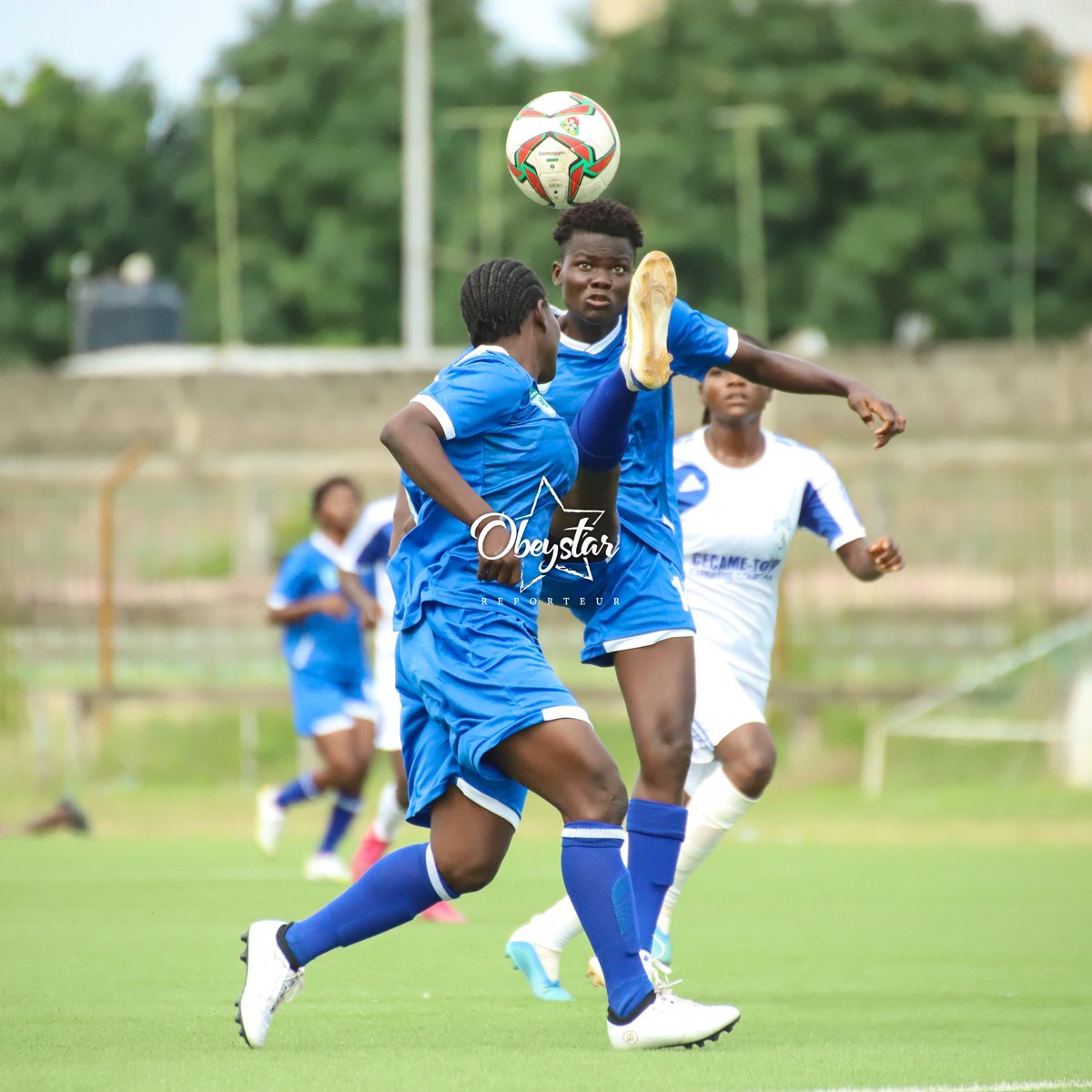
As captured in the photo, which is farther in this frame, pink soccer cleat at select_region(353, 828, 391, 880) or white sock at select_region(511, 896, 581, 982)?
pink soccer cleat at select_region(353, 828, 391, 880)

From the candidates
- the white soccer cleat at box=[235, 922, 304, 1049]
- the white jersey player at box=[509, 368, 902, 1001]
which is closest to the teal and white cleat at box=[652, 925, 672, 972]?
the white jersey player at box=[509, 368, 902, 1001]

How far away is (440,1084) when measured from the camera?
537cm

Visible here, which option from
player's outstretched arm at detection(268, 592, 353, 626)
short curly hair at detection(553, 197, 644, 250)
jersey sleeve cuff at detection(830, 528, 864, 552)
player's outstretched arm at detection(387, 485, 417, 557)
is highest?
short curly hair at detection(553, 197, 644, 250)

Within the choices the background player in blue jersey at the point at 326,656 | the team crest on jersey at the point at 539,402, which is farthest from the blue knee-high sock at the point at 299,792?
the team crest on jersey at the point at 539,402

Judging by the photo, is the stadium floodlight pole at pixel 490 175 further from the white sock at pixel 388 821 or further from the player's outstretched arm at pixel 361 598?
the white sock at pixel 388 821

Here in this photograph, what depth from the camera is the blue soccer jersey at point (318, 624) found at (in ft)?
44.0

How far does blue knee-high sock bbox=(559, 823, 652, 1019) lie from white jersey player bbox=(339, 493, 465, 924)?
15.2ft

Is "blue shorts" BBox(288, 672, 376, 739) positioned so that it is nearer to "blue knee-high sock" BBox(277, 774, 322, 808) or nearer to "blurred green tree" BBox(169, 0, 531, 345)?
"blue knee-high sock" BBox(277, 774, 322, 808)

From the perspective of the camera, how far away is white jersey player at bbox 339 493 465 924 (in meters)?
11.1

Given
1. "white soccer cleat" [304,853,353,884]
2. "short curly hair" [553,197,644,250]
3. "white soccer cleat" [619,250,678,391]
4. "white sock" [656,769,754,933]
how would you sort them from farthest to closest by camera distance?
"white soccer cleat" [304,853,353,884], "white sock" [656,769,754,933], "short curly hair" [553,197,644,250], "white soccer cleat" [619,250,678,391]

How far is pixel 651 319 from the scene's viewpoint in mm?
6172

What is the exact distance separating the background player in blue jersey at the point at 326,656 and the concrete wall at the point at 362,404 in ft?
36.8

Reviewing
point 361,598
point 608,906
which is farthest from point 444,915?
point 608,906

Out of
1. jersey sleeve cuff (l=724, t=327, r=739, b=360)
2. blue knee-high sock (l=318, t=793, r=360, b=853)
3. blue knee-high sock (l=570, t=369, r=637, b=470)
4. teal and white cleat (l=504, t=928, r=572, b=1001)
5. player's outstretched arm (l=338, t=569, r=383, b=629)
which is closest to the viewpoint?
blue knee-high sock (l=570, t=369, r=637, b=470)
